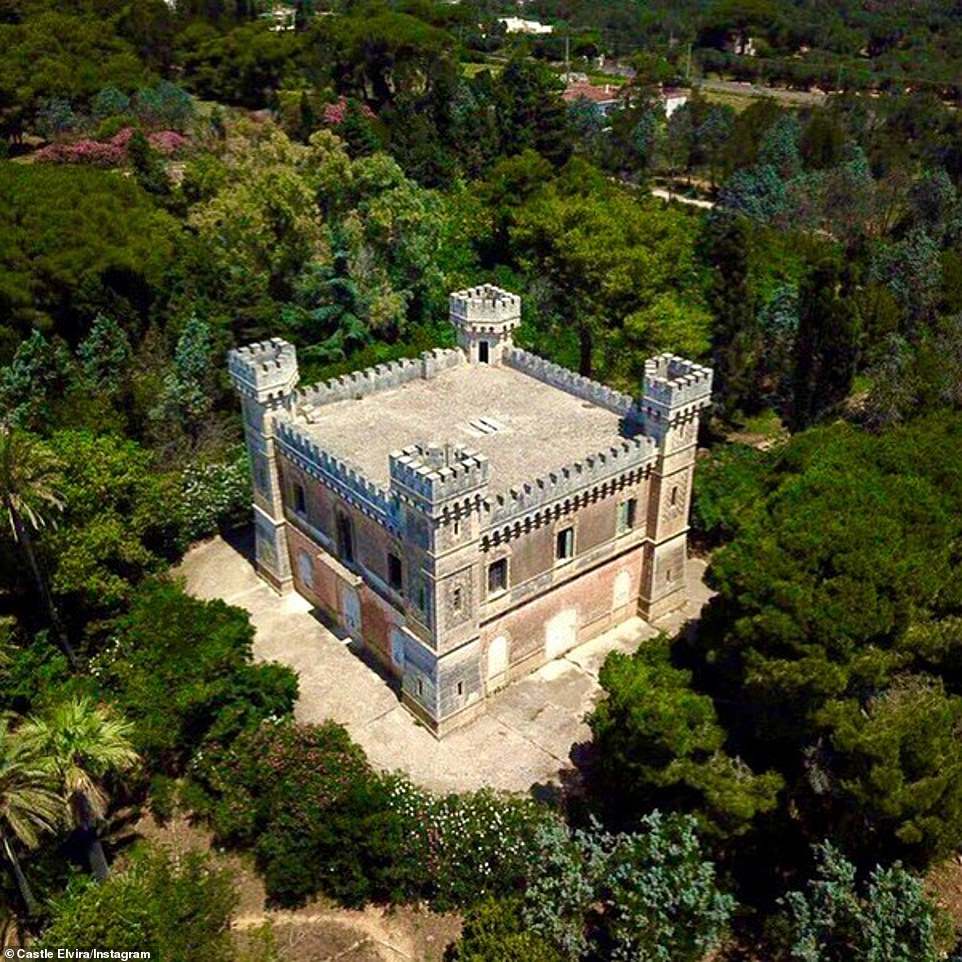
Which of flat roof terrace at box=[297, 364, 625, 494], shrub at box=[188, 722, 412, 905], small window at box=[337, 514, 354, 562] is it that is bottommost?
shrub at box=[188, 722, 412, 905]

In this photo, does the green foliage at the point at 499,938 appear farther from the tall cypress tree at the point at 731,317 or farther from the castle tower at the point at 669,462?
the tall cypress tree at the point at 731,317

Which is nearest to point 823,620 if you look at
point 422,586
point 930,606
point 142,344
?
point 930,606

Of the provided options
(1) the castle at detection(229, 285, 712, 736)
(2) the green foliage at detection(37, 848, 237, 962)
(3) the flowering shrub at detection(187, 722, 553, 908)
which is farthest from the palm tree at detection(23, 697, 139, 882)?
(1) the castle at detection(229, 285, 712, 736)

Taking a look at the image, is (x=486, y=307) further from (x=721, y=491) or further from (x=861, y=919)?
(x=861, y=919)

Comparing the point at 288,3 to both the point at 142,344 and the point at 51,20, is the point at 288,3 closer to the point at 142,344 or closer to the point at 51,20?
the point at 51,20

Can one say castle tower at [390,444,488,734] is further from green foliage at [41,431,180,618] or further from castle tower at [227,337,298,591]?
green foliage at [41,431,180,618]

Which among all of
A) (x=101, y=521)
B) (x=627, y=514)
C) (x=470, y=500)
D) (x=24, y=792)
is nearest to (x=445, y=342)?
(x=627, y=514)
